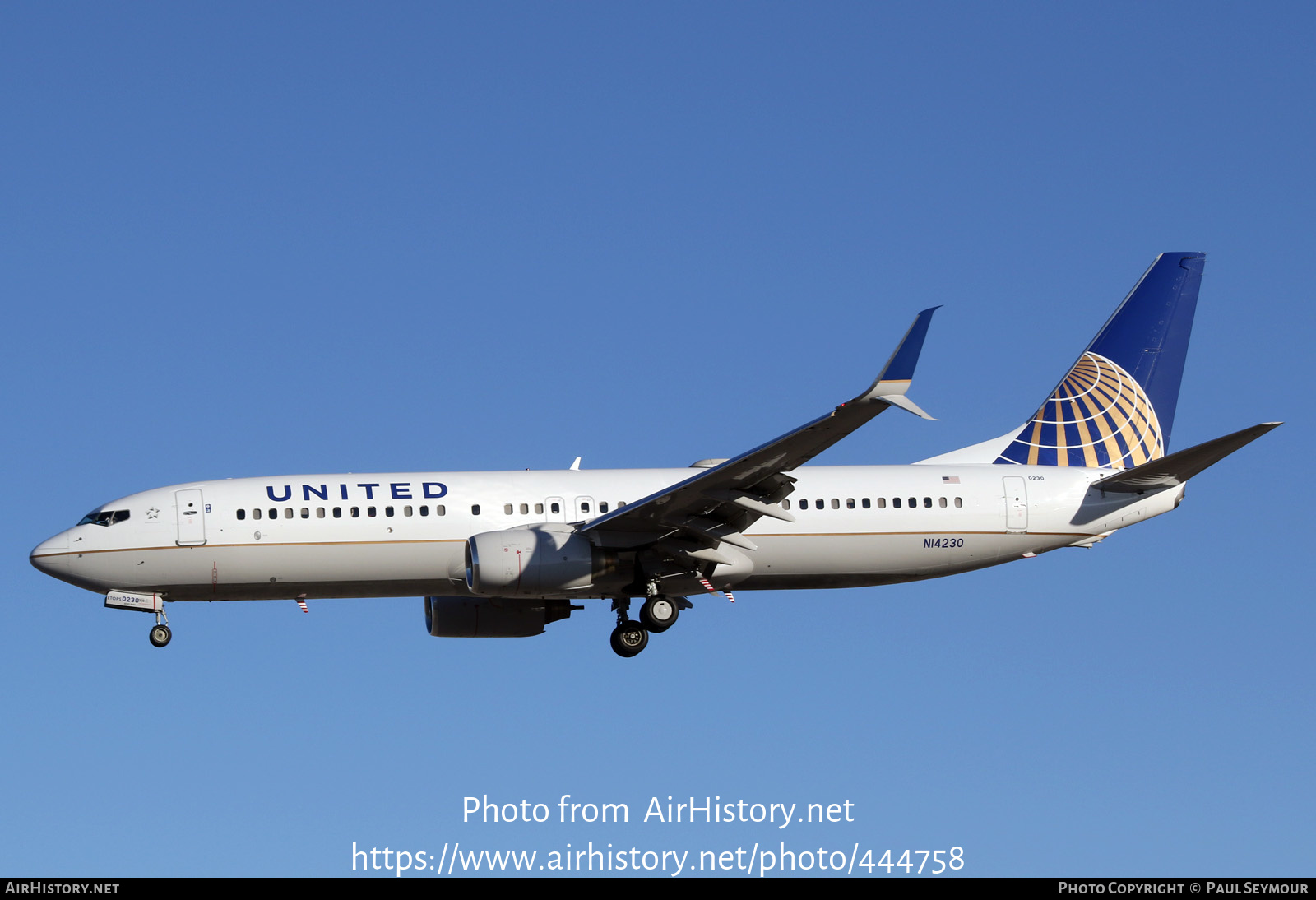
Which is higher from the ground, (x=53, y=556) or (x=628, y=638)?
(x=53, y=556)

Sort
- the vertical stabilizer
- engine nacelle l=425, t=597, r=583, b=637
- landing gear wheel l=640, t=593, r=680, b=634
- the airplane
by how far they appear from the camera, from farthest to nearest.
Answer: the vertical stabilizer → engine nacelle l=425, t=597, r=583, b=637 → landing gear wheel l=640, t=593, r=680, b=634 → the airplane

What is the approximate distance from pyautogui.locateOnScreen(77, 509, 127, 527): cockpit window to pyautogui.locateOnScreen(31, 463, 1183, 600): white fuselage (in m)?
0.10

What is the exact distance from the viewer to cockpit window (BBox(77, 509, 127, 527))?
3341 centimetres

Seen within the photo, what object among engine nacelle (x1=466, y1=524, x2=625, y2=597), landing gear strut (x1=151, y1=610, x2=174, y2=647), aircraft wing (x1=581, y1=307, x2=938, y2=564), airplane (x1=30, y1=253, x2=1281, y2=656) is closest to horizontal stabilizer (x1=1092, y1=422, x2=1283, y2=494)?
airplane (x1=30, y1=253, x2=1281, y2=656)

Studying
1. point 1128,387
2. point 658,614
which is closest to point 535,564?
point 658,614

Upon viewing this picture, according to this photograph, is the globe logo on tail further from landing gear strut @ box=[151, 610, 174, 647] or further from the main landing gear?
landing gear strut @ box=[151, 610, 174, 647]

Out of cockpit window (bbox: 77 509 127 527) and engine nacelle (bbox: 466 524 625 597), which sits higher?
cockpit window (bbox: 77 509 127 527)

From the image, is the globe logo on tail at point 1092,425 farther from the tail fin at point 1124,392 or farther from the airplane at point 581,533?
the airplane at point 581,533

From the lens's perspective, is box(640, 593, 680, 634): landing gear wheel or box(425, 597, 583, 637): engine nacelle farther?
box(425, 597, 583, 637): engine nacelle

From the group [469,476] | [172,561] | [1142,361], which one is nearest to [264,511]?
[172,561]

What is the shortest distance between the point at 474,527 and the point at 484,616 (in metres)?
3.38

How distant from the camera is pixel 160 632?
3322 cm

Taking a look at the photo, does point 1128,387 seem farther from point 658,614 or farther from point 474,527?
point 474,527

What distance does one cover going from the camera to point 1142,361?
39406 mm
